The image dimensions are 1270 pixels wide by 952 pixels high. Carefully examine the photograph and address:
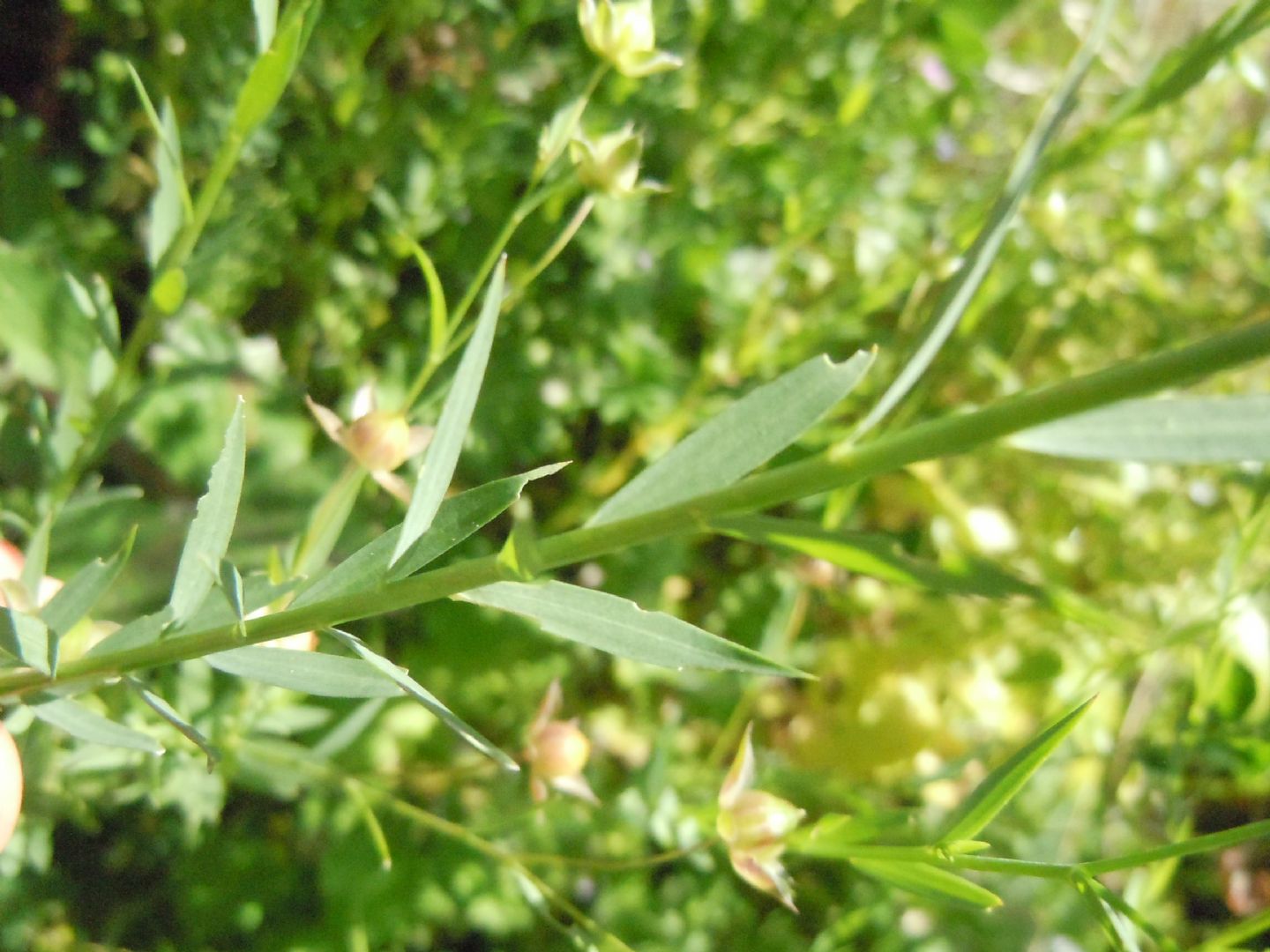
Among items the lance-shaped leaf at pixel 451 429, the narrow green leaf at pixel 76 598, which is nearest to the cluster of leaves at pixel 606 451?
the narrow green leaf at pixel 76 598

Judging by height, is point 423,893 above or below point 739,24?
below

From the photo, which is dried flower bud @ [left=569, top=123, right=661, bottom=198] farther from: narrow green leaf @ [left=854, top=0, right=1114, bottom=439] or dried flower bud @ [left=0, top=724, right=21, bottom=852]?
dried flower bud @ [left=0, top=724, right=21, bottom=852]

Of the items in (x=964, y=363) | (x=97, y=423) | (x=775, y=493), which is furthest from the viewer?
(x=964, y=363)

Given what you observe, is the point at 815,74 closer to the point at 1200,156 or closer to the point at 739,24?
the point at 739,24

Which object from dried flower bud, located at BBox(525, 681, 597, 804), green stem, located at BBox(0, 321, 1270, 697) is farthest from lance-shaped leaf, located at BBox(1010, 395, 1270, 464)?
dried flower bud, located at BBox(525, 681, 597, 804)

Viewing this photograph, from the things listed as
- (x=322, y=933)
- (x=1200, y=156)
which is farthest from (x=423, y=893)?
(x=1200, y=156)

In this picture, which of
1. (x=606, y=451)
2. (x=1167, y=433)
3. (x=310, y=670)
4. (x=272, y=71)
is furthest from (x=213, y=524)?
(x=606, y=451)

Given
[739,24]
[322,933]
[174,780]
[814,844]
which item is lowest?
[322,933]

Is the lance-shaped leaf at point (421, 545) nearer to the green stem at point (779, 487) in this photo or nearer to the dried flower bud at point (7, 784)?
the green stem at point (779, 487)
